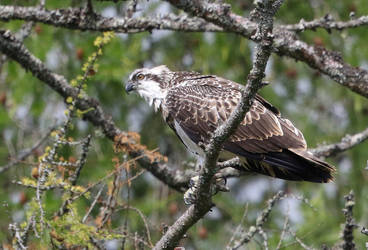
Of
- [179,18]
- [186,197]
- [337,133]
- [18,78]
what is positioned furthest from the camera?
[337,133]

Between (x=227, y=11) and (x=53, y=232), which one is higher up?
(x=227, y=11)

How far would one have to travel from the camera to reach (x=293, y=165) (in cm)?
586

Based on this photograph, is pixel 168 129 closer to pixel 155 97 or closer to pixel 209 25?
pixel 155 97

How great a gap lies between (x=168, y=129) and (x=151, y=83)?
7.88ft

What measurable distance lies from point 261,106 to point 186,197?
126 cm

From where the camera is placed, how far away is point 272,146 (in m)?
6.07

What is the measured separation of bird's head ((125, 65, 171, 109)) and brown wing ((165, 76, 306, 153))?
0.45 meters

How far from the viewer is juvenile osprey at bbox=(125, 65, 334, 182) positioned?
5.90 m

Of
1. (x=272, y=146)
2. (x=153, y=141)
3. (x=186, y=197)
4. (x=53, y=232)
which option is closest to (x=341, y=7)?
(x=153, y=141)

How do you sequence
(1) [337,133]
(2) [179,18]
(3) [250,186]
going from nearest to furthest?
1. (2) [179,18]
2. (1) [337,133]
3. (3) [250,186]

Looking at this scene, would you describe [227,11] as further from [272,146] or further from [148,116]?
[148,116]

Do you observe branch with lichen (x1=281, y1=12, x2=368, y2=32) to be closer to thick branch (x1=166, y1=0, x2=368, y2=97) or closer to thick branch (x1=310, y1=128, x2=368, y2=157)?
thick branch (x1=166, y1=0, x2=368, y2=97)

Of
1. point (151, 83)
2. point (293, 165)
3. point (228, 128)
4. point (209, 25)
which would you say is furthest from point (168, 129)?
point (228, 128)

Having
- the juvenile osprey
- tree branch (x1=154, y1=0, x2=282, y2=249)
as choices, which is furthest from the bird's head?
tree branch (x1=154, y1=0, x2=282, y2=249)
